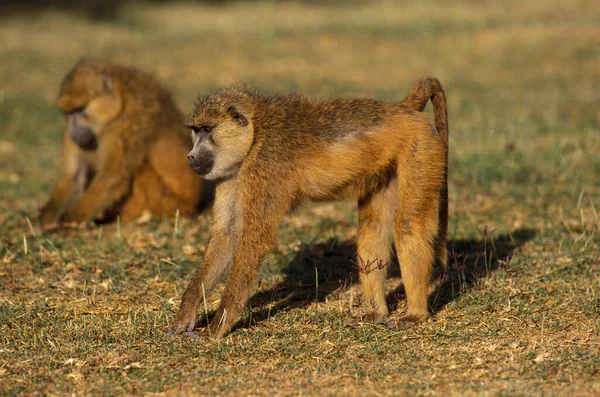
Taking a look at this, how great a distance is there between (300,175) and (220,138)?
529mm

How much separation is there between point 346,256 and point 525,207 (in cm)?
201

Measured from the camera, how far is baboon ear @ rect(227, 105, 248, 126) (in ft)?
16.4

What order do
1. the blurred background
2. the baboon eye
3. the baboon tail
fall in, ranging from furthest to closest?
the blurred background < the baboon tail < the baboon eye

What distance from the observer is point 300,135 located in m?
5.04

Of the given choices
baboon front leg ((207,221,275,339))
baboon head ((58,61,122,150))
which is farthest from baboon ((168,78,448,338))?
baboon head ((58,61,122,150))

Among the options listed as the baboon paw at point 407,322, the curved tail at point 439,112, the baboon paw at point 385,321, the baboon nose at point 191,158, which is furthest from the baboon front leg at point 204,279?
the curved tail at point 439,112

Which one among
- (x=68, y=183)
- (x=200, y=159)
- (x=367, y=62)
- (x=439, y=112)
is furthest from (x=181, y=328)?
(x=367, y=62)

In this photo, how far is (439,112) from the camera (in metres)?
5.30

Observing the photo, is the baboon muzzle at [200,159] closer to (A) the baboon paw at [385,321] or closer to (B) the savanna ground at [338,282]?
(B) the savanna ground at [338,282]

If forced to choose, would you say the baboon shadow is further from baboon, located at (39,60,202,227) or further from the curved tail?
baboon, located at (39,60,202,227)

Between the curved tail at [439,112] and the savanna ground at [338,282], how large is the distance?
24 centimetres

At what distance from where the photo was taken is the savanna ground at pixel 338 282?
4.21 m

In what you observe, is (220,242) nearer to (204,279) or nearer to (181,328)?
(204,279)

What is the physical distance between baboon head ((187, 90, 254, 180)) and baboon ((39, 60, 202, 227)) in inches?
102
